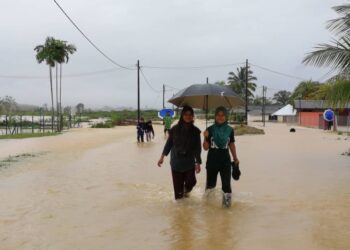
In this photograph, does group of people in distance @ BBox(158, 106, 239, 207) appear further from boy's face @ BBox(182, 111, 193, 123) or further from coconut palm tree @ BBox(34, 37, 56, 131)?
coconut palm tree @ BBox(34, 37, 56, 131)

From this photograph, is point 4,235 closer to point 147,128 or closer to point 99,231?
point 99,231

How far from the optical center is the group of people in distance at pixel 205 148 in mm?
7168

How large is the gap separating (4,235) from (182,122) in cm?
306

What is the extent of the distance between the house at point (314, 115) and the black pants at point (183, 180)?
29.5m

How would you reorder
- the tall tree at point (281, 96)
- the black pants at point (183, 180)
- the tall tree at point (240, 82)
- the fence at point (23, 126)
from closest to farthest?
the black pants at point (183, 180)
the fence at point (23, 126)
the tall tree at point (240, 82)
the tall tree at point (281, 96)

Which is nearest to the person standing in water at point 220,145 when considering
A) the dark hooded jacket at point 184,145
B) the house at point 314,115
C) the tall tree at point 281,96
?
the dark hooded jacket at point 184,145

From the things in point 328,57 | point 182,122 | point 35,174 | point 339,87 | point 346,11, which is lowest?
point 35,174

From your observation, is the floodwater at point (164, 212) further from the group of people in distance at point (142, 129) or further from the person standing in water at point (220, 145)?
the group of people in distance at point (142, 129)

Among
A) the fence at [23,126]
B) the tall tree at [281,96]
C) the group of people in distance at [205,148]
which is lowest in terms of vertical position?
the fence at [23,126]

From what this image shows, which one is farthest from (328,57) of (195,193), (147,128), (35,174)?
(147,128)

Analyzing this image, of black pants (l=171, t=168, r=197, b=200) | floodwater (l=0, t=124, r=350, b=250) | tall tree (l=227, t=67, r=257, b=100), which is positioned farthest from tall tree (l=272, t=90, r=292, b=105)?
black pants (l=171, t=168, r=197, b=200)

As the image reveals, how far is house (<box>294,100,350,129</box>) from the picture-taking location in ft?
147

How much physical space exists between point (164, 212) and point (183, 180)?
61 centimetres

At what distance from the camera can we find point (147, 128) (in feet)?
86.9
